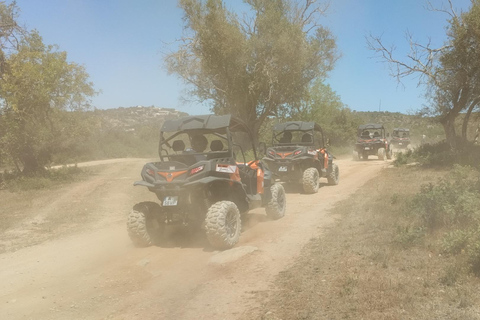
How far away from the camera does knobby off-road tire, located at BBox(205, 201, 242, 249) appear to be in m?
6.30

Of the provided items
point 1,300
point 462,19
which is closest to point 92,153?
point 462,19

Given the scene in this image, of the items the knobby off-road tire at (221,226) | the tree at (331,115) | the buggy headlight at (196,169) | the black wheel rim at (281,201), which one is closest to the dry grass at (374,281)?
the knobby off-road tire at (221,226)

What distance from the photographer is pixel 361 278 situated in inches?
185

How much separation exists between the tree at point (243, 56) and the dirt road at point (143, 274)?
13225 mm

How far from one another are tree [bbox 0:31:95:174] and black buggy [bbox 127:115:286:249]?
9.50 meters

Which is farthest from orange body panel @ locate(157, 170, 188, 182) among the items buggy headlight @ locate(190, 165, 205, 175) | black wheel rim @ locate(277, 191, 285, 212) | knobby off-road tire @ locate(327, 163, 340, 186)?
knobby off-road tire @ locate(327, 163, 340, 186)

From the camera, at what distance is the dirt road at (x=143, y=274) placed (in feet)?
14.9

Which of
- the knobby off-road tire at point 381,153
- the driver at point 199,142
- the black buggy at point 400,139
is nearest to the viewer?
the driver at point 199,142

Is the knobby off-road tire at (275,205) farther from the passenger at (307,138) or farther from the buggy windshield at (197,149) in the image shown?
the passenger at (307,138)

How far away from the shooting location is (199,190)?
6715 millimetres

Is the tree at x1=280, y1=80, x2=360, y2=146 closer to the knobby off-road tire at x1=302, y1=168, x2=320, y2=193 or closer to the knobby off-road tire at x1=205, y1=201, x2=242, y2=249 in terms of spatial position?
the knobby off-road tire at x1=302, y1=168, x2=320, y2=193

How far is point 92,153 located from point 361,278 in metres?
33.0

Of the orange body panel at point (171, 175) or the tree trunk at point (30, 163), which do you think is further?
the tree trunk at point (30, 163)

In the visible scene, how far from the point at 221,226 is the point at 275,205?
259 cm
